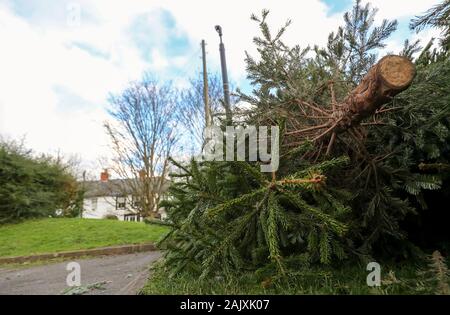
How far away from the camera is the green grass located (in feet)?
5.81

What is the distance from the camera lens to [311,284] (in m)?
1.99

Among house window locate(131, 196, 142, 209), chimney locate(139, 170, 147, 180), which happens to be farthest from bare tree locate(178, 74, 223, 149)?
house window locate(131, 196, 142, 209)

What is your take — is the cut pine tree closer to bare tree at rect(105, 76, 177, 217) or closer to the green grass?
the green grass

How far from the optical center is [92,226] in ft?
29.1

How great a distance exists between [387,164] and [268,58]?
1.47 meters

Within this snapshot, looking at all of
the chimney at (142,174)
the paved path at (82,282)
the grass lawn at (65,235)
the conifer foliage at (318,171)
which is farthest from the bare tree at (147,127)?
the conifer foliage at (318,171)

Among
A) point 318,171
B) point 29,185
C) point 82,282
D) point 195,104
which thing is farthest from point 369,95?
point 195,104

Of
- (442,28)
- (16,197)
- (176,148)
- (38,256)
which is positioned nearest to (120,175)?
(176,148)

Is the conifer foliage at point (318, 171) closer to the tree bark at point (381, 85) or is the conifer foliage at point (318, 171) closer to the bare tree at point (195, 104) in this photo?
the tree bark at point (381, 85)

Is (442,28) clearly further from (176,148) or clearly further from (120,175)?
(120,175)

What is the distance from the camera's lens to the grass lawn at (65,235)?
7.00m

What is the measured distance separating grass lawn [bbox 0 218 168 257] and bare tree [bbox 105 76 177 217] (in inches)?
212

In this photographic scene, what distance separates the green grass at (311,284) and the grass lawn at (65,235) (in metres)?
4.22

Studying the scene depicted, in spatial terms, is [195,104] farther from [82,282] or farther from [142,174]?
[82,282]
